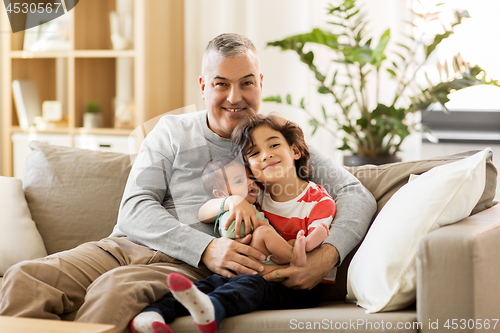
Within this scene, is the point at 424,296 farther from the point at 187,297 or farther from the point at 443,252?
the point at 187,297

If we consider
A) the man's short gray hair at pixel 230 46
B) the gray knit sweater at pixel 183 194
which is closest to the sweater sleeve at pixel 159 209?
the gray knit sweater at pixel 183 194

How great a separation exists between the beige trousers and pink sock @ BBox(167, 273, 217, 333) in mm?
190

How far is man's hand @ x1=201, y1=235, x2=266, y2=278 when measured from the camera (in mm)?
1332

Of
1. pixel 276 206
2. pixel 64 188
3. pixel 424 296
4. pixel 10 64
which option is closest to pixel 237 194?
pixel 276 206

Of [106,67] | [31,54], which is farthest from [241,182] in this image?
[31,54]

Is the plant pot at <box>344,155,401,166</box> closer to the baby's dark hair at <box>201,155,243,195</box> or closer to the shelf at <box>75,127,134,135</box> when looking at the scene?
the baby's dark hair at <box>201,155,243,195</box>

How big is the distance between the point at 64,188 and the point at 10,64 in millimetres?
1761

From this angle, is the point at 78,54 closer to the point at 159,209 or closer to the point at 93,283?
the point at 159,209

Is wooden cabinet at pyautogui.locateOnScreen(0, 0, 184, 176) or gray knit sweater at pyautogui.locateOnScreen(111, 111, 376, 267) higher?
wooden cabinet at pyautogui.locateOnScreen(0, 0, 184, 176)

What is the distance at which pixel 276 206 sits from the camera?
1488 mm

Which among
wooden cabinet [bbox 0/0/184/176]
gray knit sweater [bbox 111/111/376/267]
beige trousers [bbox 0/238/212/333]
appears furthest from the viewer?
wooden cabinet [bbox 0/0/184/176]

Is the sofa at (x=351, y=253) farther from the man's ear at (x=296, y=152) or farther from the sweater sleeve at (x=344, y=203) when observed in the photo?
the man's ear at (x=296, y=152)

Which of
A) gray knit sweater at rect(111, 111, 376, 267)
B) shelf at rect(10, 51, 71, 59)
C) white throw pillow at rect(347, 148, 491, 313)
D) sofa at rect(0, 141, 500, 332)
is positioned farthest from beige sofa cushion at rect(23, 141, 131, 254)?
shelf at rect(10, 51, 71, 59)

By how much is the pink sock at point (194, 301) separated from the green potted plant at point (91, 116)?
231 centimetres
